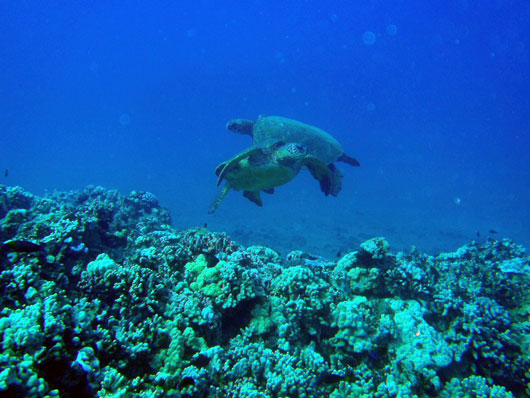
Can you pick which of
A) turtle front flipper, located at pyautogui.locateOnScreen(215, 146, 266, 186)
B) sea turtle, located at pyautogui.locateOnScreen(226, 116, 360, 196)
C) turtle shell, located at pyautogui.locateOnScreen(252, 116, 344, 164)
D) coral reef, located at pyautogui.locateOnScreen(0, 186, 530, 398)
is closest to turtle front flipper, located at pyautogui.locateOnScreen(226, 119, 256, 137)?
sea turtle, located at pyautogui.locateOnScreen(226, 116, 360, 196)

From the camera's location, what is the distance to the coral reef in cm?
234

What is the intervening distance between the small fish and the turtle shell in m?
7.05

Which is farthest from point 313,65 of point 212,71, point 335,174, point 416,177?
point 335,174

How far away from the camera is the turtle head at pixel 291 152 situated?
24.6 ft

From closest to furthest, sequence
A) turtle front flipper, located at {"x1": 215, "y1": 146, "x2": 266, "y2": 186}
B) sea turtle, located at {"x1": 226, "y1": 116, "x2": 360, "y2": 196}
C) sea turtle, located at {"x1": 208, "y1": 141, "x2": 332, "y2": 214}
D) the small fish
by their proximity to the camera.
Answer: the small fish → turtle front flipper, located at {"x1": 215, "y1": 146, "x2": 266, "y2": 186} → sea turtle, located at {"x1": 208, "y1": 141, "x2": 332, "y2": 214} → sea turtle, located at {"x1": 226, "y1": 116, "x2": 360, "y2": 196}

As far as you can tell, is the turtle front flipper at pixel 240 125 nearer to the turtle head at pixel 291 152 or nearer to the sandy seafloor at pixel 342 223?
the turtle head at pixel 291 152

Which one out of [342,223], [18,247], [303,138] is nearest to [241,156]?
[303,138]

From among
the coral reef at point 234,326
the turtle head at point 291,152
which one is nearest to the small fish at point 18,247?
the coral reef at point 234,326

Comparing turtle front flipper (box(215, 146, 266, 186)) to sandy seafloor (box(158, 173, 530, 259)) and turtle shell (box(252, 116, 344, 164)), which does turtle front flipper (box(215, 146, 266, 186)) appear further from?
sandy seafloor (box(158, 173, 530, 259))

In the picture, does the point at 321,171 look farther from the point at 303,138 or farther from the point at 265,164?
the point at 265,164

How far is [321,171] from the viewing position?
28.9ft

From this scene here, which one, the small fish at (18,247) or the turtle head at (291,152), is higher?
the turtle head at (291,152)

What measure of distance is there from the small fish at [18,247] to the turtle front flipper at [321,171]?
641 cm


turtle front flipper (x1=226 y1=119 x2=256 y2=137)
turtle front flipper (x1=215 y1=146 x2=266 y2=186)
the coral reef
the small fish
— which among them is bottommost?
the coral reef
